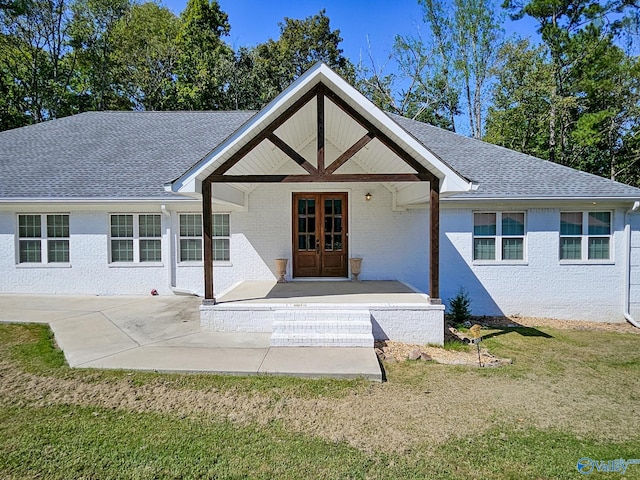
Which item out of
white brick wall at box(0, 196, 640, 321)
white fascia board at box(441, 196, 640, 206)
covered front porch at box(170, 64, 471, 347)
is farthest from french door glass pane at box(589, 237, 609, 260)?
covered front porch at box(170, 64, 471, 347)

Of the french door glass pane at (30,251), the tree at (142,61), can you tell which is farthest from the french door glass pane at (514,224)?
the tree at (142,61)

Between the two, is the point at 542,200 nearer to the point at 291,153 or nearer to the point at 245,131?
the point at 291,153

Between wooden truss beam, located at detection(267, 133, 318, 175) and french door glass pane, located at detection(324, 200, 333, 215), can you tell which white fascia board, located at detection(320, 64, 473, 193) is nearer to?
wooden truss beam, located at detection(267, 133, 318, 175)

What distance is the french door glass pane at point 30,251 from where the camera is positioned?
9.67 metres

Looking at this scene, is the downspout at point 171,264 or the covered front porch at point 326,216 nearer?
the covered front porch at point 326,216

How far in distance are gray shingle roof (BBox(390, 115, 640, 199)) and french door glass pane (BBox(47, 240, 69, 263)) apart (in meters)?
9.59

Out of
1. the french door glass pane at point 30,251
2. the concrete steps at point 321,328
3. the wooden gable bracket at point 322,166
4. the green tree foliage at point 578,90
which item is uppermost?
the green tree foliage at point 578,90

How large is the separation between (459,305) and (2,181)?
12598 millimetres

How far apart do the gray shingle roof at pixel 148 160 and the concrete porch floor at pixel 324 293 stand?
10.1 ft

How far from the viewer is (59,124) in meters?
13.7

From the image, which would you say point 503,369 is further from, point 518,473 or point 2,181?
point 2,181

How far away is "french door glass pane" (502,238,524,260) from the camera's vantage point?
9219 millimetres

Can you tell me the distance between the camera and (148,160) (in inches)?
432

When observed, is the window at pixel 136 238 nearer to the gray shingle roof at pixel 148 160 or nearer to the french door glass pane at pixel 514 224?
the gray shingle roof at pixel 148 160
